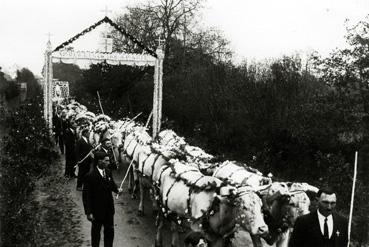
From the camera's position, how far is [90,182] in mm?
8328

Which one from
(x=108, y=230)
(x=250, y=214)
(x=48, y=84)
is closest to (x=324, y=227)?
(x=250, y=214)

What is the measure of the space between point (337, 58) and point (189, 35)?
841 inches

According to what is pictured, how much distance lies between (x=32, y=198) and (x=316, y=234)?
7893 millimetres

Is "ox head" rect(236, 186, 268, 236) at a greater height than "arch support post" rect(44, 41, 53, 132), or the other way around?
"arch support post" rect(44, 41, 53, 132)

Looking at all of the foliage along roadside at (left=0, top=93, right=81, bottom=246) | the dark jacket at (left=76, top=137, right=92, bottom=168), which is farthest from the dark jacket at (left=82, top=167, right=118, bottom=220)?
the dark jacket at (left=76, top=137, right=92, bottom=168)

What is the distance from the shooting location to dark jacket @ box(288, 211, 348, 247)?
5281 millimetres

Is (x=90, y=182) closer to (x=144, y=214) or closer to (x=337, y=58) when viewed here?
(x=144, y=214)

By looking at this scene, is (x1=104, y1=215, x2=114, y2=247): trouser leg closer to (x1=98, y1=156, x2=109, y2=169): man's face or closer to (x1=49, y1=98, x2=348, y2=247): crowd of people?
(x1=49, y1=98, x2=348, y2=247): crowd of people

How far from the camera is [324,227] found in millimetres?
5297

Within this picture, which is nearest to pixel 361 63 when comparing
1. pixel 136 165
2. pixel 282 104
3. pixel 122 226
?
pixel 282 104

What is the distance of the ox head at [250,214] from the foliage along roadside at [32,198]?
10.8 ft

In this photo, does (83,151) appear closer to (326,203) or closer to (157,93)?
(157,93)

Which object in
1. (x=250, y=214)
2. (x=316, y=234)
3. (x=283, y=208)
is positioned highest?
(x=316, y=234)

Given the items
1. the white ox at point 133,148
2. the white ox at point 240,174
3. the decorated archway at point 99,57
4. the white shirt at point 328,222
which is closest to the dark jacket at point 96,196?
the white ox at point 240,174
